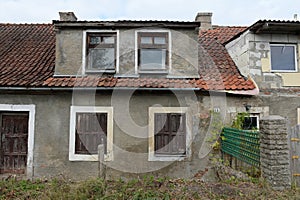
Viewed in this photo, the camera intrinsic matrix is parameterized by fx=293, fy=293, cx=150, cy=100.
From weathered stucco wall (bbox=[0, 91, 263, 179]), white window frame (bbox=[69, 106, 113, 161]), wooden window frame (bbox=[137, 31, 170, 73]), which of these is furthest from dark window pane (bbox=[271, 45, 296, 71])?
white window frame (bbox=[69, 106, 113, 161])

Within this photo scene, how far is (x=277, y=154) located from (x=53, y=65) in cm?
816

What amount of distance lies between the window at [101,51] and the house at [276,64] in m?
4.73

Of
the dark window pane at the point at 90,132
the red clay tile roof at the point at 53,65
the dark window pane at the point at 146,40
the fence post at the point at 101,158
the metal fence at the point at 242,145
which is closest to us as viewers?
the metal fence at the point at 242,145

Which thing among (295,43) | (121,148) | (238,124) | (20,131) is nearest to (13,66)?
(20,131)

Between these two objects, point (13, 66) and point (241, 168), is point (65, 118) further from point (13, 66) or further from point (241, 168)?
point (241, 168)

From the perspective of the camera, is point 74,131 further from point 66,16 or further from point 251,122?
point 66,16

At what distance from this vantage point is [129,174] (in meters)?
9.52

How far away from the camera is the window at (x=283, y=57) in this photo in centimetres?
1027

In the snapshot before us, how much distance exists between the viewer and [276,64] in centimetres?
1030

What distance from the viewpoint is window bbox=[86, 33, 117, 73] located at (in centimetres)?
1028

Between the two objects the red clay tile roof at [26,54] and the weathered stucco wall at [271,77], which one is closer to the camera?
the red clay tile roof at [26,54]

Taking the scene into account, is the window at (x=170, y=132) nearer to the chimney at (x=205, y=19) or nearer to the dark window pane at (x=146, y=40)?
the dark window pane at (x=146, y=40)

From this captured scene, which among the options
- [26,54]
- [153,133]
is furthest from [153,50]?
[26,54]

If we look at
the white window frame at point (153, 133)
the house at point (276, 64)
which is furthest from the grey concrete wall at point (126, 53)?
the house at point (276, 64)
